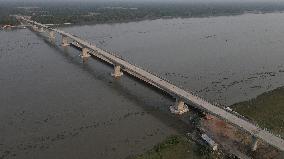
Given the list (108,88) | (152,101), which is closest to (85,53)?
(108,88)

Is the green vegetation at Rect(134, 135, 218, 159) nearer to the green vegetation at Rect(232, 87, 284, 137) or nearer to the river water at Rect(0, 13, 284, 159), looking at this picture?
the river water at Rect(0, 13, 284, 159)

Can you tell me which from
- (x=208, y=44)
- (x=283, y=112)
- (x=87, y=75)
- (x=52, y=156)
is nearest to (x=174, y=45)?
(x=208, y=44)

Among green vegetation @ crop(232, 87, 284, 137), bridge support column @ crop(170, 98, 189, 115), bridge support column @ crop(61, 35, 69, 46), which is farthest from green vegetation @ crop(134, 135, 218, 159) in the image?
bridge support column @ crop(61, 35, 69, 46)

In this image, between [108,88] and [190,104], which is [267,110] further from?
[108,88]

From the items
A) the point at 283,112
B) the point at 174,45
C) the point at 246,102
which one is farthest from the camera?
the point at 174,45

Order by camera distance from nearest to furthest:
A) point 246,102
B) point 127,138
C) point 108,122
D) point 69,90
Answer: point 127,138, point 108,122, point 246,102, point 69,90

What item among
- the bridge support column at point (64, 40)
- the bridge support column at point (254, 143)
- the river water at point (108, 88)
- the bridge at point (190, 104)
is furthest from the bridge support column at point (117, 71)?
the bridge support column at point (64, 40)

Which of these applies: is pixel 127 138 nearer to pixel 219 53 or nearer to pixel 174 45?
pixel 219 53
